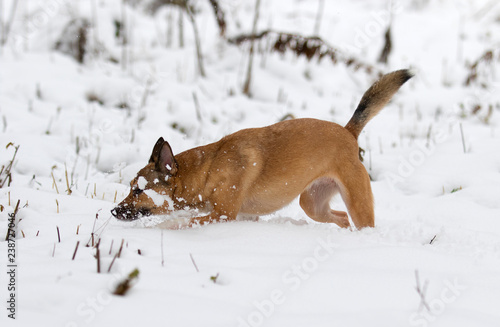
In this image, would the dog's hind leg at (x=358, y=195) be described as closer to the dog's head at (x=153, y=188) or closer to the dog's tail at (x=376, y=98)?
the dog's tail at (x=376, y=98)

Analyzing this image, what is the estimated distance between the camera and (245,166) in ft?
11.0

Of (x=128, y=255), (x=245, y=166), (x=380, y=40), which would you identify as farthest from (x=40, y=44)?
(x=380, y=40)

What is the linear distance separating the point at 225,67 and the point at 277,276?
731cm

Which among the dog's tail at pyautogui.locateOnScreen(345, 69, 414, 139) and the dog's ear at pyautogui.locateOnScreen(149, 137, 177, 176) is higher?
the dog's tail at pyautogui.locateOnScreen(345, 69, 414, 139)

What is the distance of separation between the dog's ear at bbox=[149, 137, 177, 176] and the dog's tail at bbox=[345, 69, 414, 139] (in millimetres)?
1533

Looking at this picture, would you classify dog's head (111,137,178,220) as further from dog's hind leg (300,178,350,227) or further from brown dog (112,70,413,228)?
dog's hind leg (300,178,350,227)

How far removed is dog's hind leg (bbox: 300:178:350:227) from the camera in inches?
149

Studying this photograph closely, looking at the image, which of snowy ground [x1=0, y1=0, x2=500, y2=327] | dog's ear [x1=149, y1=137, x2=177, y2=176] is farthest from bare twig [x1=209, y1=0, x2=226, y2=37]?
dog's ear [x1=149, y1=137, x2=177, y2=176]

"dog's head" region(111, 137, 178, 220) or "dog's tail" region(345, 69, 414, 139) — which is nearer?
"dog's head" region(111, 137, 178, 220)

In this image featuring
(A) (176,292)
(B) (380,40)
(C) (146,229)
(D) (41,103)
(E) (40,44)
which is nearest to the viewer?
(A) (176,292)

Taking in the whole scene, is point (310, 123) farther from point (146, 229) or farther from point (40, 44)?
point (40, 44)

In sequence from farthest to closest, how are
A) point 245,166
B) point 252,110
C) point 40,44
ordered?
point 40,44 → point 252,110 → point 245,166

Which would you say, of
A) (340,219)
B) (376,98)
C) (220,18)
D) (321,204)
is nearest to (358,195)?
(321,204)

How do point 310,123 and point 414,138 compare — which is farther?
point 414,138
